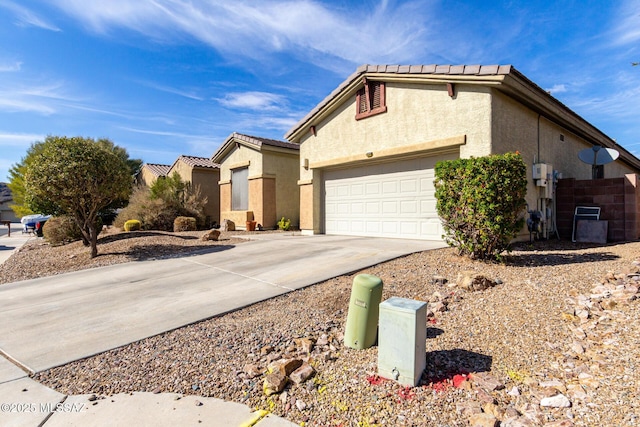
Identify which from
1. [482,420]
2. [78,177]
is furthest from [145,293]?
[482,420]

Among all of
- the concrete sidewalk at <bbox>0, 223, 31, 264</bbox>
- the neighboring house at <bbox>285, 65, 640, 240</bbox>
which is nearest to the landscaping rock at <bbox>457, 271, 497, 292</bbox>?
the neighboring house at <bbox>285, 65, 640, 240</bbox>

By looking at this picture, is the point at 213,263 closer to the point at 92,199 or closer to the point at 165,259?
the point at 165,259

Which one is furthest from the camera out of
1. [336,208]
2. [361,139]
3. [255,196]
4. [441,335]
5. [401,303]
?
[255,196]

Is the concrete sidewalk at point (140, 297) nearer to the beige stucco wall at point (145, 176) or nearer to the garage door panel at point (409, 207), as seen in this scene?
the garage door panel at point (409, 207)

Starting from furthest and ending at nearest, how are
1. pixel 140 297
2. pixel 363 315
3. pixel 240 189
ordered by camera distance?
1. pixel 240 189
2. pixel 140 297
3. pixel 363 315

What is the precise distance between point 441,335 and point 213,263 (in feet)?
19.0

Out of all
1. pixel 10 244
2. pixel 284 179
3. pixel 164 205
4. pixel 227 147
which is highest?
pixel 227 147

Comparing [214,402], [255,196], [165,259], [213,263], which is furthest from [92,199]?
[214,402]

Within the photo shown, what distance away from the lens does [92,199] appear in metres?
9.86

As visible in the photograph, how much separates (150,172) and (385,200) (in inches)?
786

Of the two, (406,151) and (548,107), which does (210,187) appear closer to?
(406,151)

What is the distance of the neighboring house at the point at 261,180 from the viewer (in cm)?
1614

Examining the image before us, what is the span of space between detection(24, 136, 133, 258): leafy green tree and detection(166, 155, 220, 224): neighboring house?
1023 cm

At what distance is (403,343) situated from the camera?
3104 millimetres
